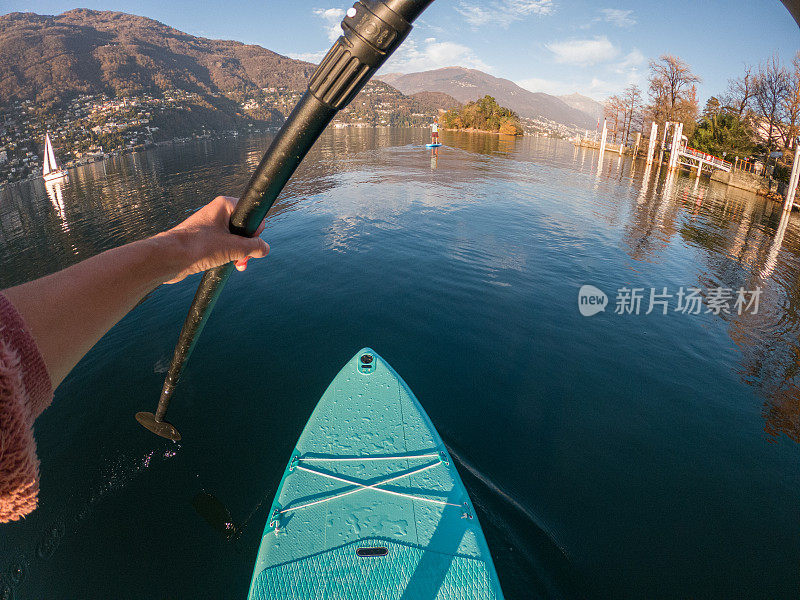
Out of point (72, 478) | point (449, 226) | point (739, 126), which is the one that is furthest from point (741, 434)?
point (739, 126)

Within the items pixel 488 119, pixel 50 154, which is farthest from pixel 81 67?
pixel 488 119

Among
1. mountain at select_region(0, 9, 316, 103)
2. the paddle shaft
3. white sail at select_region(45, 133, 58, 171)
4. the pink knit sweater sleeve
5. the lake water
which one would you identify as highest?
mountain at select_region(0, 9, 316, 103)

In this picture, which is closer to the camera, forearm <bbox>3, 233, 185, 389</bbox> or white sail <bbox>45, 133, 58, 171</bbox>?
forearm <bbox>3, 233, 185, 389</bbox>

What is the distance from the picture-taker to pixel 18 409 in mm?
686

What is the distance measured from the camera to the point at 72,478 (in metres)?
5.74

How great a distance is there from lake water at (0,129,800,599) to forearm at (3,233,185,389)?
484cm

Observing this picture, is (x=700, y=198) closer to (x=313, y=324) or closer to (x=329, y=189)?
(x=329, y=189)

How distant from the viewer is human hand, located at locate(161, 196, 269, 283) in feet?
5.23

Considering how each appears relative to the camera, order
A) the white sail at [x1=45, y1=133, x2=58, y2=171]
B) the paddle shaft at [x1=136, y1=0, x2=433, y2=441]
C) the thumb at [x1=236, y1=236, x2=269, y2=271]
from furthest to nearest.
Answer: the white sail at [x1=45, y1=133, x2=58, y2=171]
the thumb at [x1=236, y1=236, x2=269, y2=271]
the paddle shaft at [x1=136, y1=0, x2=433, y2=441]

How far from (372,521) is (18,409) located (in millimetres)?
3993

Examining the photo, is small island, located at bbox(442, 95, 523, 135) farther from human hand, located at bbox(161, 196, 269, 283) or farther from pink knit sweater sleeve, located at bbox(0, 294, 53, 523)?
pink knit sweater sleeve, located at bbox(0, 294, 53, 523)

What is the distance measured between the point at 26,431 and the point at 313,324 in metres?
9.24

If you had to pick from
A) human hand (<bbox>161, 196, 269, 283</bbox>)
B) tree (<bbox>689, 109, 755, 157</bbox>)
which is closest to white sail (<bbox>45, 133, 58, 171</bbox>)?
human hand (<bbox>161, 196, 269, 283</bbox>)

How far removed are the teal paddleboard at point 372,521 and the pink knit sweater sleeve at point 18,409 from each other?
3.53 m
